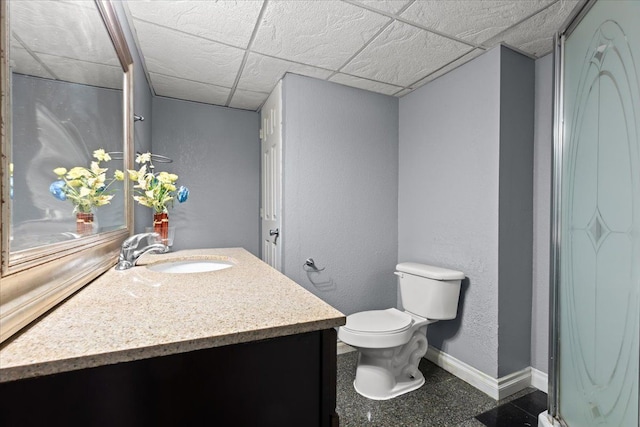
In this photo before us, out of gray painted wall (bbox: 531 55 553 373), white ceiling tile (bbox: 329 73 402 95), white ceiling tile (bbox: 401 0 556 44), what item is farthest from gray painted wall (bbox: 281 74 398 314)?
gray painted wall (bbox: 531 55 553 373)

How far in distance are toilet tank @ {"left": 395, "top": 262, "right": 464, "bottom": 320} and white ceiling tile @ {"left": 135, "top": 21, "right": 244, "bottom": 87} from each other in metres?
1.91

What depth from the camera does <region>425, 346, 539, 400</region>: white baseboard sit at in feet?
5.89

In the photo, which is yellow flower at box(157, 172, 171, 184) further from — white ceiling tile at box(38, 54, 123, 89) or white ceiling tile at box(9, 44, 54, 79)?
white ceiling tile at box(9, 44, 54, 79)

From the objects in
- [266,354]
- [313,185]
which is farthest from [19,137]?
[313,185]

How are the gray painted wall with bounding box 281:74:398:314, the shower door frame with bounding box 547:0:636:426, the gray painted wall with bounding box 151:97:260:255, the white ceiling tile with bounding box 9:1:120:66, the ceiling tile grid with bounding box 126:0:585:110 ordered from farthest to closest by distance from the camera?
1. the gray painted wall with bounding box 151:97:260:255
2. the gray painted wall with bounding box 281:74:398:314
3. the ceiling tile grid with bounding box 126:0:585:110
4. the shower door frame with bounding box 547:0:636:426
5. the white ceiling tile with bounding box 9:1:120:66

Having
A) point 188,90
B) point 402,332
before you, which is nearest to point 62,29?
point 188,90

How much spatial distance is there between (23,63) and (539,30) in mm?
2207

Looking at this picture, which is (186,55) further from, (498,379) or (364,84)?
(498,379)

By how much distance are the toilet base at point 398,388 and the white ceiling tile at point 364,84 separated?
2131 millimetres

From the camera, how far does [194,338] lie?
1.88ft

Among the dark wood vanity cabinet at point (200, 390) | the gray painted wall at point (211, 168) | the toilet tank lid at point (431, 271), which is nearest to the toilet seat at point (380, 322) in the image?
the toilet tank lid at point (431, 271)

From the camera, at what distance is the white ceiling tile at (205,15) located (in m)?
1.42

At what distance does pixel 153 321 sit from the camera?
65 centimetres

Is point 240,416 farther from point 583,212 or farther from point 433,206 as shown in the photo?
point 433,206
